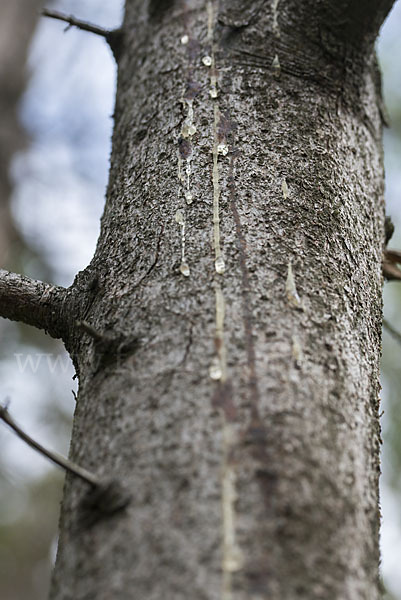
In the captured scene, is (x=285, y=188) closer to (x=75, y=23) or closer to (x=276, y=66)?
(x=276, y=66)

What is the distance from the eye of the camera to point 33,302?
1.16 metres

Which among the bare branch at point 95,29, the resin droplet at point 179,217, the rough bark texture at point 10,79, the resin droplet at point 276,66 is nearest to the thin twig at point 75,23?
the bare branch at point 95,29

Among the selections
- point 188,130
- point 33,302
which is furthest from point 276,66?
point 33,302

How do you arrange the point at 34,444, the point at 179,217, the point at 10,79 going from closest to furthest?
the point at 34,444, the point at 179,217, the point at 10,79

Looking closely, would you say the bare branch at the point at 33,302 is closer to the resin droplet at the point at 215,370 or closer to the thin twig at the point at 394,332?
the resin droplet at the point at 215,370

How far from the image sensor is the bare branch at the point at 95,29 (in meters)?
1.61

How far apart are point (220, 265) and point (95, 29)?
1.02 meters

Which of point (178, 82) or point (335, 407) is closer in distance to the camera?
point (335, 407)

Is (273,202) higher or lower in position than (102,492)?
higher

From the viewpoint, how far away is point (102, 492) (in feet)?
2.59

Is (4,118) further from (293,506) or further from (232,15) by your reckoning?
(293,506)

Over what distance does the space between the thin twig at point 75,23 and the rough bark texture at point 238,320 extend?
286 mm

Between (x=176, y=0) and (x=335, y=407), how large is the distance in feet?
3.73

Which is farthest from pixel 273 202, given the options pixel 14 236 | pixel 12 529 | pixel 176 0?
pixel 12 529
